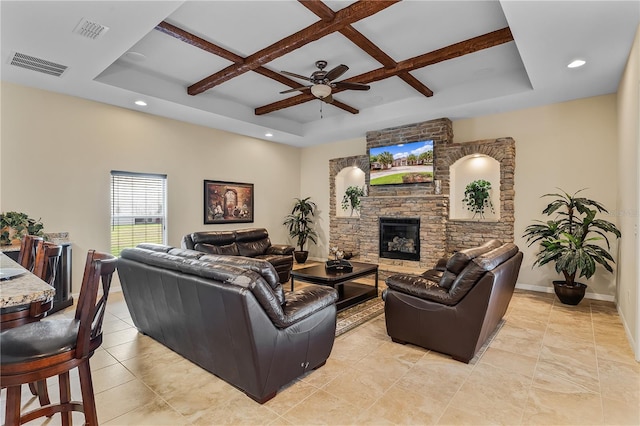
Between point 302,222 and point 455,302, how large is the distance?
578 centimetres

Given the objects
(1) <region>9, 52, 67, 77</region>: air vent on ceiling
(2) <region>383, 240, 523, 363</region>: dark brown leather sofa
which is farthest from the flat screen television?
(1) <region>9, 52, 67, 77</region>: air vent on ceiling

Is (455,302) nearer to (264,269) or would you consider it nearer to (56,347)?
(264,269)

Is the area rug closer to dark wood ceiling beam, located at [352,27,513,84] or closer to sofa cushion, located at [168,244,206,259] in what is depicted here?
sofa cushion, located at [168,244,206,259]

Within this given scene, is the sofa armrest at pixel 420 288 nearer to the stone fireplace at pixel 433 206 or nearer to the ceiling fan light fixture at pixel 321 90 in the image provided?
the ceiling fan light fixture at pixel 321 90

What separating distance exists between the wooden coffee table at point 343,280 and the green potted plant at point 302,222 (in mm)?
3228

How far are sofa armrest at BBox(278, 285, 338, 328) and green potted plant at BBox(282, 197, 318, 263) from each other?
5.38 meters

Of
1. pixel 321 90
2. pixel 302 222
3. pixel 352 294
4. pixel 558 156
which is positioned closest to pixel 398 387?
pixel 352 294

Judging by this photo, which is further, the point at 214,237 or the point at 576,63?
the point at 214,237

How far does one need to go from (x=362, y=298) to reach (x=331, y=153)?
4475 mm

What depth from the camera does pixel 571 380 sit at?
2.57 meters

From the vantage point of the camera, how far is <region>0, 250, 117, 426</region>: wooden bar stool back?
1503 mm

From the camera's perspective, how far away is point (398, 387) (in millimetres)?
2479

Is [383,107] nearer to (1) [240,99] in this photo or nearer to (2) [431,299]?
(1) [240,99]

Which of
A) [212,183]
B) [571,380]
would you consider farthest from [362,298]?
[212,183]
